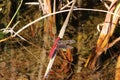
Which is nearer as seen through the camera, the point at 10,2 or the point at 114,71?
the point at 114,71

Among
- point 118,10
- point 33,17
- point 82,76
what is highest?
point 118,10

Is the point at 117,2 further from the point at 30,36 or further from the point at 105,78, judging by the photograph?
Answer: the point at 30,36

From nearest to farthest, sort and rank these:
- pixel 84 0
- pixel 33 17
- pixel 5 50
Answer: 1. pixel 5 50
2. pixel 33 17
3. pixel 84 0

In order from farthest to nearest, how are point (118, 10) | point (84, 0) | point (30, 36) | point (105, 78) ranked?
point (84, 0)
point (30, 36)
point (105, 78)
point (118, 10)

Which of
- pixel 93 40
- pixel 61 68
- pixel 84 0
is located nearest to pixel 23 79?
pixel 61 68

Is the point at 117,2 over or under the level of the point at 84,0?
over

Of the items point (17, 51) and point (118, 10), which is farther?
point (17, 51)

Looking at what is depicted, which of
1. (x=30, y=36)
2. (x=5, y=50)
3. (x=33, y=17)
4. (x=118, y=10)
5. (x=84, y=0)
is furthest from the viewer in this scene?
(x=84, y=0)

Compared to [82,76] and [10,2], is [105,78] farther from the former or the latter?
[10,2]

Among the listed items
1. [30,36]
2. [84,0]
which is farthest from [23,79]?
[84,0]
